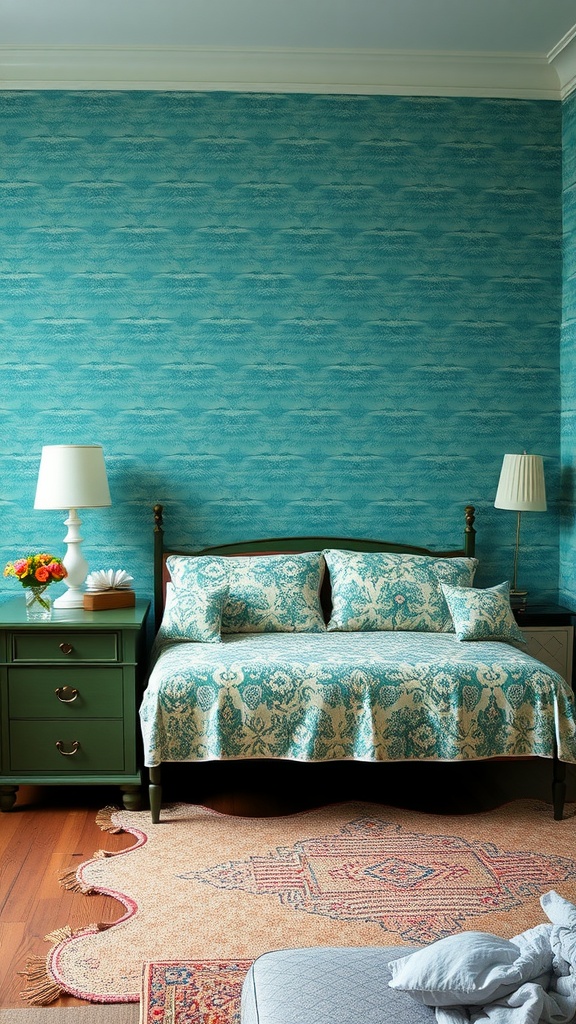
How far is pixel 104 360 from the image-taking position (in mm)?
4375

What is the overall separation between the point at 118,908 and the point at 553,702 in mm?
1681

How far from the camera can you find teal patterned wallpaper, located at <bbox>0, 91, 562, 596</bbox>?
4.35 m

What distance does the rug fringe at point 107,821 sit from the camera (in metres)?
3.40

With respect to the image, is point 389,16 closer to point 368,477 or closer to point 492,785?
point 368,477

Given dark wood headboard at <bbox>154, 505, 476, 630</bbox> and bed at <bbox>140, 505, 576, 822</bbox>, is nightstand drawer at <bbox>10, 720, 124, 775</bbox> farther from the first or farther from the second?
dark wood headboard at <bbox>154, 505, 476, 630</bbox>

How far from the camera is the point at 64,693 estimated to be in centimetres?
364

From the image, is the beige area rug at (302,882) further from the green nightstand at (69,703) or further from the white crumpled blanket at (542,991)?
the white crumpled blanket at (542,991)

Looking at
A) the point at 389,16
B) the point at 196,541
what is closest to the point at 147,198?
the point at 389,16

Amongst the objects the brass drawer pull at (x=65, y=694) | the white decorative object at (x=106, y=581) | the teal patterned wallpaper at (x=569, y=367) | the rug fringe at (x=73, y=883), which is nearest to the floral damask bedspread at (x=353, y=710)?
the brass drawer pull at (x=65, y=694)

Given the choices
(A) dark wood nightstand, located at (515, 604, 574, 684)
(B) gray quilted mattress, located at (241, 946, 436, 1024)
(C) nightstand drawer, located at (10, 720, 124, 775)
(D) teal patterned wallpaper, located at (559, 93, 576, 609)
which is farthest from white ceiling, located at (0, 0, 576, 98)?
(B) gray quilted mattress, located at (241, 946, 436, 1024)

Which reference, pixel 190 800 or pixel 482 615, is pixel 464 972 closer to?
pixel 190 800

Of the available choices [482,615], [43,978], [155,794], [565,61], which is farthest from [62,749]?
[565,61]

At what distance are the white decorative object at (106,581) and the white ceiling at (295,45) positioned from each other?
2221 mm

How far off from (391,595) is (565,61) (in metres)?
2.54
